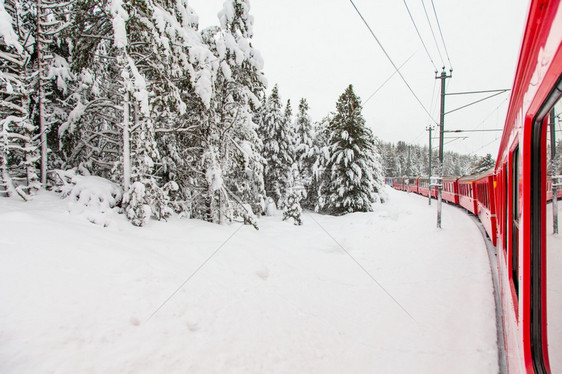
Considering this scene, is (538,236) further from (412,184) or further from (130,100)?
(412,184)

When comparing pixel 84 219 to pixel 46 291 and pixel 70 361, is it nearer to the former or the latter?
pixel 46 291

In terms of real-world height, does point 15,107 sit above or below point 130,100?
below

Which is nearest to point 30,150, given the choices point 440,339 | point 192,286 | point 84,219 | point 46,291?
point 84,219

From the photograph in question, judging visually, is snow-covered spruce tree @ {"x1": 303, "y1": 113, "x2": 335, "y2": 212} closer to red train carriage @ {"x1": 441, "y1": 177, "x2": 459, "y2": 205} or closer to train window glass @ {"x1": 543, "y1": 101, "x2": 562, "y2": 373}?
red train carriage @ {"x1": 441, "y1": 177, "x2": 459, "y2": 205}

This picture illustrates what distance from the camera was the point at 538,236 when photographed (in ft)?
6.41

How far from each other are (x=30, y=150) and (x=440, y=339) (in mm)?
9759

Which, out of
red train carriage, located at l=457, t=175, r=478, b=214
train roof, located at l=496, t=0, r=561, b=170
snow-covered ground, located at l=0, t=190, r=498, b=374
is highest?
train roof, located at l=496, t=0, r=561, b=170

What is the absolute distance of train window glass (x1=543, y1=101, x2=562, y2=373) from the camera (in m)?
1.59

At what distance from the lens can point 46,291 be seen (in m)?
3.98

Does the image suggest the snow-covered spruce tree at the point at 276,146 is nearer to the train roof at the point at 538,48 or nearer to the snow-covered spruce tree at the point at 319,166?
the snow-covered spruce tree at the point at 319,166

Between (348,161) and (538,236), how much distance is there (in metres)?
23.0

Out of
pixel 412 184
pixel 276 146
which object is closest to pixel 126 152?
pixel 276 146

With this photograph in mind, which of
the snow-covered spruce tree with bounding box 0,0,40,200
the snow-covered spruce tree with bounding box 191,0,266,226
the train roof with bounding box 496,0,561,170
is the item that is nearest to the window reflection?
the train roof with bounding box 496,0,561,170

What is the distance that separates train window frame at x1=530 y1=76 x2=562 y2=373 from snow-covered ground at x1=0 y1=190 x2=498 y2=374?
315cm
